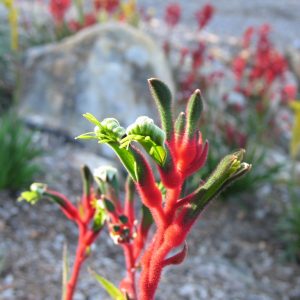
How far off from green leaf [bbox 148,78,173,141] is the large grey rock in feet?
11.4

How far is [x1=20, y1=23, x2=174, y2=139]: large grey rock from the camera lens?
14.7 ft

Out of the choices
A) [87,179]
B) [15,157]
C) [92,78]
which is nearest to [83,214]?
[87,179]

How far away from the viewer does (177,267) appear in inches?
127

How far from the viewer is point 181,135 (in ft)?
2.92

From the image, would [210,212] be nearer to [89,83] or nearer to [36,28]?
[89,83]

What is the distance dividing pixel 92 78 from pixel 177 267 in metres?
1.99

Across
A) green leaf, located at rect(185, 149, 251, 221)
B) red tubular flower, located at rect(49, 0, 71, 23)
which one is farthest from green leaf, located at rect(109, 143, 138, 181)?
red tubular flower, located at rect(49, 0, 71, 23)

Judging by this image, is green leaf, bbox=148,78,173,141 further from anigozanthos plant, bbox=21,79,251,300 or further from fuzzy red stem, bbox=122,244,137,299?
fuzzy red stem, bbox=122,244,137,299

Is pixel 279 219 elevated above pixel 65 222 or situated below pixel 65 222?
below

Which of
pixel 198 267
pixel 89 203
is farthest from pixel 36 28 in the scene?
pixel 89 203

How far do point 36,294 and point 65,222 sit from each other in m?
0.80

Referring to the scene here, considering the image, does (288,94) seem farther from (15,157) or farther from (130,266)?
(130,266)

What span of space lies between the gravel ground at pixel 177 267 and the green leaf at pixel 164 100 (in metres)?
1.73

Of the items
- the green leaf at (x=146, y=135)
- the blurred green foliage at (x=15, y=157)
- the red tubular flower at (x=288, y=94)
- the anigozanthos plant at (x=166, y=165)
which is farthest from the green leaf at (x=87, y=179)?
the red tubular flower at (x=288, y=94)
